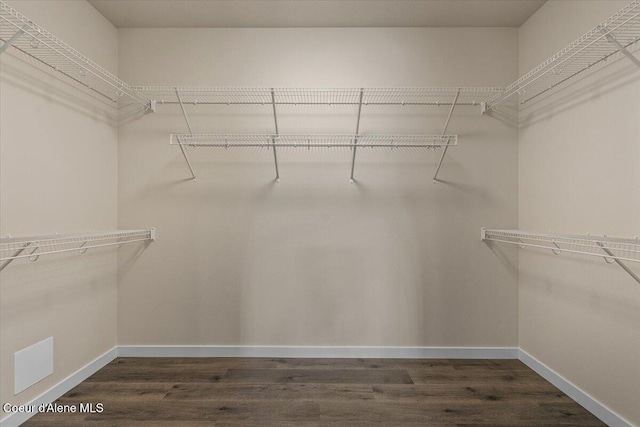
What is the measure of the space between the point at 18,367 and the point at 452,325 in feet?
8.72

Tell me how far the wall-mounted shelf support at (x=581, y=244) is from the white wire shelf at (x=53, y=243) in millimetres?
2450

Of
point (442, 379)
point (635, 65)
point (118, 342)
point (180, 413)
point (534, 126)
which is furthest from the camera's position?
point (118, 342)

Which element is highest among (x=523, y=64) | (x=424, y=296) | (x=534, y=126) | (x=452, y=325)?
(x=523, y=64)

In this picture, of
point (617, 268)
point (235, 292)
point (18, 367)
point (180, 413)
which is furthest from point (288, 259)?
point (617, 268)

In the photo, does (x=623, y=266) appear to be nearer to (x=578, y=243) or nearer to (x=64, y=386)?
(x=578, y=243)

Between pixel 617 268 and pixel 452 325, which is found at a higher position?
pixel 617 268

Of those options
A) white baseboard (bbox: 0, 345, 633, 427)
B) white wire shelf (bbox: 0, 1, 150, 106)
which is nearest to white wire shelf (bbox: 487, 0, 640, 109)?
white baseboard (bbox: 0, 345, 633, 427)

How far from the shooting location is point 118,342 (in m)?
2.60

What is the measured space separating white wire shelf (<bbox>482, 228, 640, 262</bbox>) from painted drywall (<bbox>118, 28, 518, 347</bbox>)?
0.18 meters

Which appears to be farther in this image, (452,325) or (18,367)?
(452,325)

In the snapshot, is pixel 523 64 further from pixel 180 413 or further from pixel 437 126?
pixel 180 413

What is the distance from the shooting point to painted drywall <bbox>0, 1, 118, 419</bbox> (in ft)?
5.72

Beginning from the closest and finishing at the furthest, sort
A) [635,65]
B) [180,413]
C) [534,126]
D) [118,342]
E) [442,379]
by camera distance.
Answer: [635,65]
[180,413]
[442,379]
[534,126]
[118,342]

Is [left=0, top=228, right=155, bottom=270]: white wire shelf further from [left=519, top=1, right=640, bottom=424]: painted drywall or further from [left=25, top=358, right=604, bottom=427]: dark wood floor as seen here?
[left=519, top=1, right=640, bottom=424]: painted drywall
